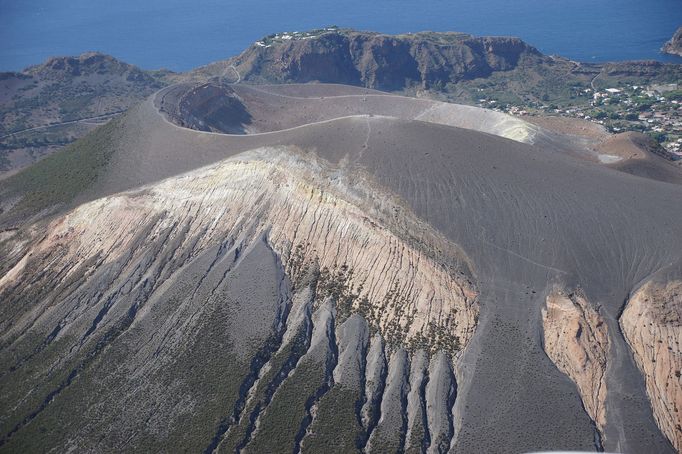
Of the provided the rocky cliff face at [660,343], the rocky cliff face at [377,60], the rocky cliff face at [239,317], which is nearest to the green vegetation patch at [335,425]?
the rocky cliff face at [239,317]

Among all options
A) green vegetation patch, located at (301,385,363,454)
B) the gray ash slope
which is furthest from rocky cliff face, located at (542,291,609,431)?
green vegetation patch, located at (301,385,363,454)

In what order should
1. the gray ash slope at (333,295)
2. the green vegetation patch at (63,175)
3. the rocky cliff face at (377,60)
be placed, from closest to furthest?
1. the gray ash slope at (333,295)
2. the green vegetation patch at (63,175)
3. the rocky cliff face at (377,60)

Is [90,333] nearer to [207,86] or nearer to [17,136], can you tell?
[207,86]

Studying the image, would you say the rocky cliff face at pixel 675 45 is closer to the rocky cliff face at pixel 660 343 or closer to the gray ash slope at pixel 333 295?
the gray ash slope at pixel 333 295

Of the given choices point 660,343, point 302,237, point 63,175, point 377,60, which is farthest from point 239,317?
point 377,60

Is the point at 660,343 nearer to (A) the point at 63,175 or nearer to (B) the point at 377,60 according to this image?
(A) the point at 63,175

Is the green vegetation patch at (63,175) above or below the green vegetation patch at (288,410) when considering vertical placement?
above
